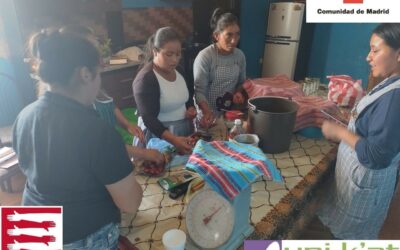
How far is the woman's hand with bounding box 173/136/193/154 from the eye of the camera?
1.25 meters

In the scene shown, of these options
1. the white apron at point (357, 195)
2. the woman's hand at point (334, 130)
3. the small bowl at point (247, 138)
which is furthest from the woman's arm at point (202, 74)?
the white apron at point (357, 195)

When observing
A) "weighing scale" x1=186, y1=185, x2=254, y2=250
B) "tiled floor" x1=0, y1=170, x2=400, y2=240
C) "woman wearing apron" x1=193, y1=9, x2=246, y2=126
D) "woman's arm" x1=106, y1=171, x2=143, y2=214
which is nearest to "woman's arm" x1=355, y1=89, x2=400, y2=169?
"weighing scale" x1=186, y1=185, x2=254, y2=250

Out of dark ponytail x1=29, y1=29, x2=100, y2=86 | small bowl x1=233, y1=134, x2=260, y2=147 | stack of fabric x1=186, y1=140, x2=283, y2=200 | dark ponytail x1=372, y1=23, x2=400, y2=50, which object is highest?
dark ponytail x1=372, y1=23, x2=400, y2=50

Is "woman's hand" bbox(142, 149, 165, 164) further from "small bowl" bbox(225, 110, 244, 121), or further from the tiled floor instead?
the tiled floor

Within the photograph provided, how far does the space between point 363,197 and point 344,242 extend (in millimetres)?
199

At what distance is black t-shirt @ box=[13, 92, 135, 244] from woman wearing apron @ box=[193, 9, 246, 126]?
108cm

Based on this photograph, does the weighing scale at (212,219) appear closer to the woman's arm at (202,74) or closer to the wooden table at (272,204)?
the wooden table at (272,204)

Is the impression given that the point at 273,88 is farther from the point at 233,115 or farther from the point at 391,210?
the point at 391,210

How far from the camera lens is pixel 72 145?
71cm

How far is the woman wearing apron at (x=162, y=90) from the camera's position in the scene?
1435mm

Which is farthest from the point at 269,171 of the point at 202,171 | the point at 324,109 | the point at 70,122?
the point at 324,109

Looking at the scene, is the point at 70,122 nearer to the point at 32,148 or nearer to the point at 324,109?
the point at 32,148

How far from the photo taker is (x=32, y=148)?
0.76 meters

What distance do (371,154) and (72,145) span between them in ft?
3.21
